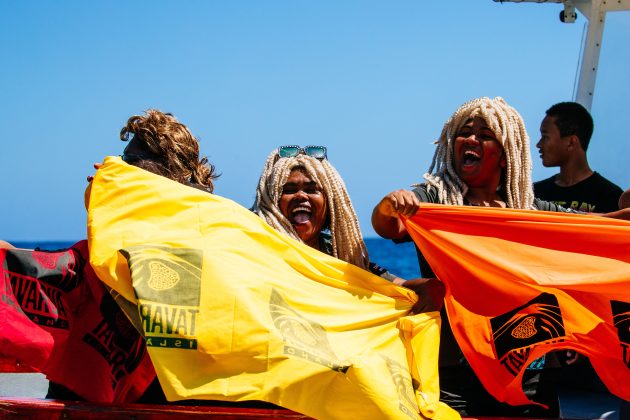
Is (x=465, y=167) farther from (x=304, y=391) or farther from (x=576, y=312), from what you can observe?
(x=304, y=391)

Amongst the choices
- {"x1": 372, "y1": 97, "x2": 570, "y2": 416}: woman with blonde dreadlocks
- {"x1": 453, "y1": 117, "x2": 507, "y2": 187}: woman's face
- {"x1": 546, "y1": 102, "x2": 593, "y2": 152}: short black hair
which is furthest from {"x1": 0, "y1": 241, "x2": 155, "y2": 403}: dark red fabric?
{"x1": 546, "y1": 102, "x2": 593, "y2": 152}: short black hair

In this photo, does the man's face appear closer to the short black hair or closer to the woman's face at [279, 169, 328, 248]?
the short black hair

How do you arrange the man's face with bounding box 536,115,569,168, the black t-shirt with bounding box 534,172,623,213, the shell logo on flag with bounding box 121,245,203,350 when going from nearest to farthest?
the shell logo on flag with bounding box 121,245,203,350
the black t-shirt with bounding box 534,172,623,213
the man's face with bounding box 536,115,569,168

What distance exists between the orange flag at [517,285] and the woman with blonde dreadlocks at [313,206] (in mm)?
373

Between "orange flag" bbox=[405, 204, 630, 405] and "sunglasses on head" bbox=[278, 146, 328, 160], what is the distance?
2.17ft

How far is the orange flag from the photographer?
164 inches

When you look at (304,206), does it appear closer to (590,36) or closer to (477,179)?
(477,179)

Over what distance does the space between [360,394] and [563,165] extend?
315 centimetres

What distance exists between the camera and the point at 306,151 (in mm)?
4609

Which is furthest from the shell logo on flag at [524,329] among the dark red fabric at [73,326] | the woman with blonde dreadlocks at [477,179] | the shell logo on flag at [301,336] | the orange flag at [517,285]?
the dark red fabric at [73,326]

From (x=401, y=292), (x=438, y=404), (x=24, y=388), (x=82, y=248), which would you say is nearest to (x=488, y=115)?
(x=401, y=292)

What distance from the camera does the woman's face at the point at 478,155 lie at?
15.1ft

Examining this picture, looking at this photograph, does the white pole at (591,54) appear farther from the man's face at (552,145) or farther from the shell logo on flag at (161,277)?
the shell logo on flag at (161,277)

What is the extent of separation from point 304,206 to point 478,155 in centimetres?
91
